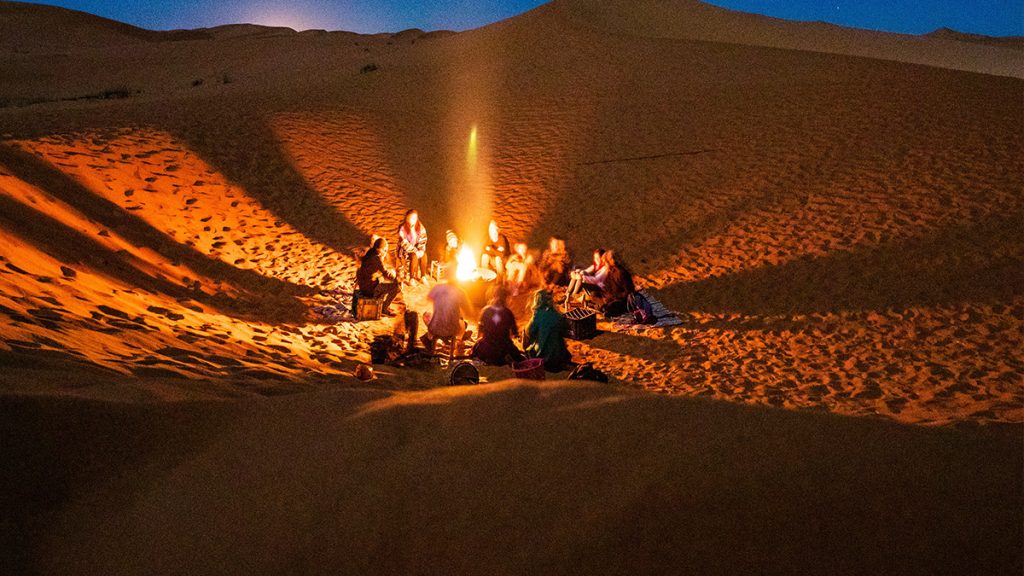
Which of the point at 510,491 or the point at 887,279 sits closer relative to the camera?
the point at 510,491

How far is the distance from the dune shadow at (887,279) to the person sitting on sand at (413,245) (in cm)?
380

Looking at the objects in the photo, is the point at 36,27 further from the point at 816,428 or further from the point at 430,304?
the point at 816,428

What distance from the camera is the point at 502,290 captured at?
31.3 feet

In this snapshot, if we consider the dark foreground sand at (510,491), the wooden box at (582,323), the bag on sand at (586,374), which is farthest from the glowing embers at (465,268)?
the dark foreground sand at (510,491)

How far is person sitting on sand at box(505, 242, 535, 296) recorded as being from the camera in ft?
32.2

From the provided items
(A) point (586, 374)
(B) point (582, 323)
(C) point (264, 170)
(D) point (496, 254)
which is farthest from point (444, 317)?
(C) point (264, 170)

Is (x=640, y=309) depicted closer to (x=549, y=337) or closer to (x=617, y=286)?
(x=617, y=286)

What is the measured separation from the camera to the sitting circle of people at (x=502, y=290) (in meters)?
7.44

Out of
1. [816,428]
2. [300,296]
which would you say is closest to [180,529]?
[816,428]

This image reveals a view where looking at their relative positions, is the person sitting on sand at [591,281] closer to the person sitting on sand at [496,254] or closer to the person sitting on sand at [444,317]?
the person sitting on sand at [496,254]

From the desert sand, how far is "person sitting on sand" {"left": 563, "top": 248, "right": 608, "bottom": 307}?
2.78 feet

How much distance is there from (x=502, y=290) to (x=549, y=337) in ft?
7.65

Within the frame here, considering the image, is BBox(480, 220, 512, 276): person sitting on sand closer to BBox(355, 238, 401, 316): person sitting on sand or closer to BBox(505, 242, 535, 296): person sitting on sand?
BBox(505, 242, 535, 296): person sitting on sand

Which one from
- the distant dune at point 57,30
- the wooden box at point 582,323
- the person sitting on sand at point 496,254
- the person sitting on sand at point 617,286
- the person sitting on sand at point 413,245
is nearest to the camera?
the wooden box at point 582,323
